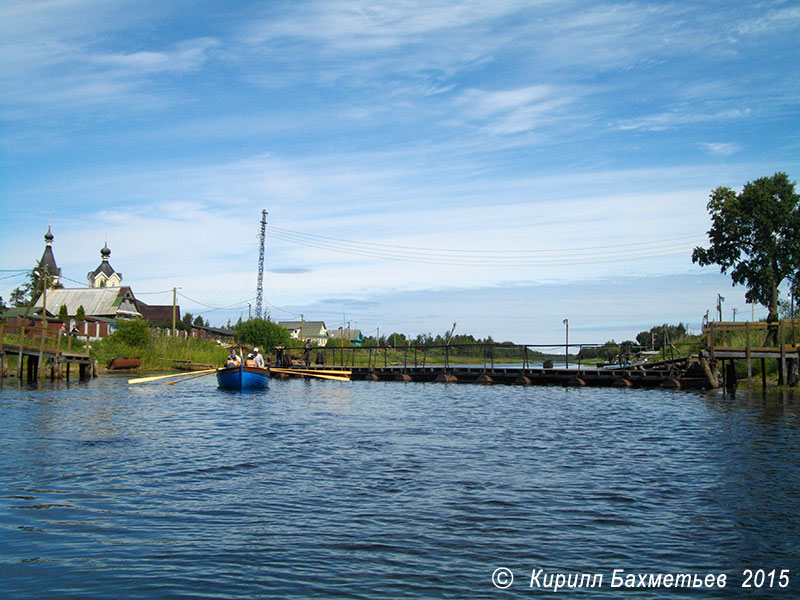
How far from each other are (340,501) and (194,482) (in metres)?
3.46

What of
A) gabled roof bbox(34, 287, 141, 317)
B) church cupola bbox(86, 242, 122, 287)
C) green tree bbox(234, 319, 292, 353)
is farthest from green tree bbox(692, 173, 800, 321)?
church cupola bbox(86, 242, 122, 287)

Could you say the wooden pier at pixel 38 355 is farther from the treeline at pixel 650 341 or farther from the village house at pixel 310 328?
the village house at pixel 310 328

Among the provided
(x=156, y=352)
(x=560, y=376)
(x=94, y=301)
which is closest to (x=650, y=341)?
(x=560, y=376)

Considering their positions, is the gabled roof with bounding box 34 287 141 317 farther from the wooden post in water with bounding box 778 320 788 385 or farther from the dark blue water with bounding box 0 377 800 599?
the wooden post in water with bounding box 778 320 788 385

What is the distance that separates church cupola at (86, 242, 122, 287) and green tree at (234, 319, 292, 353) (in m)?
62.2

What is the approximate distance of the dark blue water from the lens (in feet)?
29.9

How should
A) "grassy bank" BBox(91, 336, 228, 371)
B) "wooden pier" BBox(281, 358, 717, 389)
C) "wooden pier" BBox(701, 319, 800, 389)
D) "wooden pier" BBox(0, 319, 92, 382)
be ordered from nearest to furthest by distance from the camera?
"wooden pier" BBox(701, 319, 800, 389) < "wooden pier" BBox(281, 358, 717, 389) < "wooden pier" BBox(0, 319, 92, 382) < "grassy bank" BBox(91, 336, 228, 371)

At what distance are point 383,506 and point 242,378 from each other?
27.9m

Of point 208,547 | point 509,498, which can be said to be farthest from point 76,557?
point 509,498

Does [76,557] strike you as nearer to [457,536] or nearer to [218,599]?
[218,599]

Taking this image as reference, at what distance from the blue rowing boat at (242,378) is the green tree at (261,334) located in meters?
40.4

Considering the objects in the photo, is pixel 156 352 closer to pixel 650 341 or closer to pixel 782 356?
pixel 782 356

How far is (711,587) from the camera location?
29.1ft

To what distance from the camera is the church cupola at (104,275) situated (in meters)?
133
